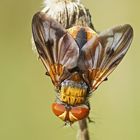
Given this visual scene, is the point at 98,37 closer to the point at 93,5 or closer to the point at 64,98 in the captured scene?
the point at 64,98

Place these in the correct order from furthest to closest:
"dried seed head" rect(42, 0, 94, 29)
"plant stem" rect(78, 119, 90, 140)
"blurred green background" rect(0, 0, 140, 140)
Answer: "blurred green background" rect(0, 0, 140, 140), "dried seed head" rect(42, 0, 94, 29), "plant stem" rect(78, 119, 90, 140)

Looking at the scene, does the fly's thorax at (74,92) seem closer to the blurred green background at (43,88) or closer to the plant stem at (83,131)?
the plant stem at (83,131)

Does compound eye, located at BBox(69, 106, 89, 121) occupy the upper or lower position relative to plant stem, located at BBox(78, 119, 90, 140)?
upper

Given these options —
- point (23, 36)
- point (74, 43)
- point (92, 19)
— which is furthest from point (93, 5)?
point (74, 43)

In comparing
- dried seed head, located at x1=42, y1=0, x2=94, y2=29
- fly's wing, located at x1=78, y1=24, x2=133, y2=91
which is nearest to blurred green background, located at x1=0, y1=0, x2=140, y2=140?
dried seed head, located at x1=42, y1=0, x2=94, y2=29

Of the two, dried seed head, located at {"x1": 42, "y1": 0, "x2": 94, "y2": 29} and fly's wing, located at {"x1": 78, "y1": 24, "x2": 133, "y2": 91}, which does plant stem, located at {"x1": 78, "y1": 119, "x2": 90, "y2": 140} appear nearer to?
fly's wing, located at {"x1": 78, "y1": 24, "x2": 133, "y2": 91}

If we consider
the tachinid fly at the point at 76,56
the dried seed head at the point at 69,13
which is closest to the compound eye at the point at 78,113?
the tachinid fly at the point at 76,56
